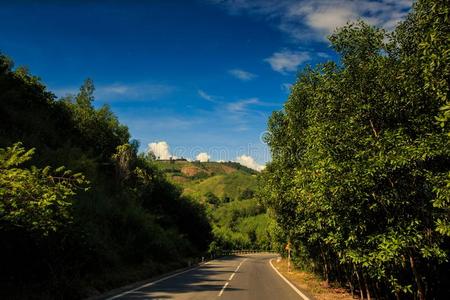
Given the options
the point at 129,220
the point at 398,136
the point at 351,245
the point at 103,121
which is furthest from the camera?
the point at 103,121

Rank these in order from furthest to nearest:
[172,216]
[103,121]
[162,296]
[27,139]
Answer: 1. [172,216]
2. [103,121]
3. [27,139]
4. [162,296]

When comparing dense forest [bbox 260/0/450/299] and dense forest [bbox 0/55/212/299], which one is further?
dense forest [bbox 0/55/212/299]

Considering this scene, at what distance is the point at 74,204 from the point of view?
21.6 m

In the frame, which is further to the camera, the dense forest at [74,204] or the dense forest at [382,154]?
the dense forest at [74,204]

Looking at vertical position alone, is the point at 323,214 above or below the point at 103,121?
below

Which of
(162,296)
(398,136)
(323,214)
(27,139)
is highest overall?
(27,139)

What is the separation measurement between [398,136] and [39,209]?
965cm

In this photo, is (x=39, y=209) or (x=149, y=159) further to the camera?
(x=149, y=159)

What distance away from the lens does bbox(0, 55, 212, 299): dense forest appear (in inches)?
456

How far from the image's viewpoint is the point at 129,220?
32812 millimetres

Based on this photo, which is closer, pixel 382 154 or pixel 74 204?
pixel 382 154

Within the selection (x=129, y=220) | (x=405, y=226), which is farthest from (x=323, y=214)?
(x=129, y=220)

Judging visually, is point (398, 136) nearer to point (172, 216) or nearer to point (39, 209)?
point (39, 209)

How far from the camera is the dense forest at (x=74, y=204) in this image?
456 inches
